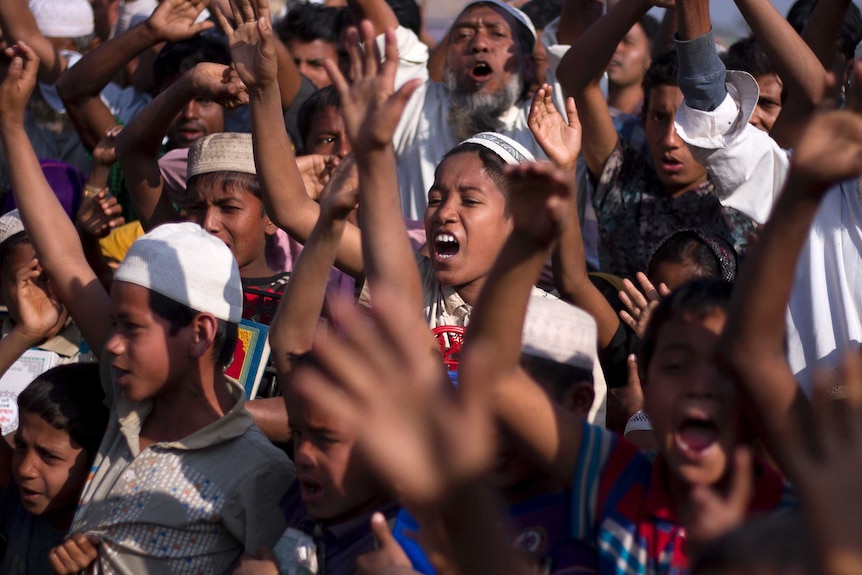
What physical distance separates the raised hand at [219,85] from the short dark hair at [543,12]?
358 cm

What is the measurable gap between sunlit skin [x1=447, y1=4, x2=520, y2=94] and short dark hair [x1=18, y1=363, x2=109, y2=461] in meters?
2.67

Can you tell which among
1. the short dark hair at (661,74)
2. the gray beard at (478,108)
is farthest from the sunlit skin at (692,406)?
the gray beard at (478,108)

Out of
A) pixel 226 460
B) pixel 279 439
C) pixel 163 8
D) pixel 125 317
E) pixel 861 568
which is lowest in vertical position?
Result: pixel 279 439

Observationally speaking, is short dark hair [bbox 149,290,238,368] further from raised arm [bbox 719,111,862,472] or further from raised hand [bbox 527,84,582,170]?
raised arm [bbox 719,111,862,472]

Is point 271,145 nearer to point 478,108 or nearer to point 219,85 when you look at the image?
point 219,85

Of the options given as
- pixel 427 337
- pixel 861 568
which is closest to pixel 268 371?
pixel 427 337

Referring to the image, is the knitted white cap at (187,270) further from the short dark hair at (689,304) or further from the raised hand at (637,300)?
the short dark hair at (689,304)

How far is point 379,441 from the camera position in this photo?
6.17 feet

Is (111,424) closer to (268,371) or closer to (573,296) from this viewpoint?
(268,371)

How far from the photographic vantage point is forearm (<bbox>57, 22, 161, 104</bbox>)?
5352mm

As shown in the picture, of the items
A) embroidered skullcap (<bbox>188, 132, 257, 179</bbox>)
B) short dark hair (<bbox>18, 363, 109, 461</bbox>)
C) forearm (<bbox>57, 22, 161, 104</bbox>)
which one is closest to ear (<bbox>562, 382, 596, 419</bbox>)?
short dark hair (<bbox>18, 363, 109, 461</bbox>)

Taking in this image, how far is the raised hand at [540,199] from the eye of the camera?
238 cm

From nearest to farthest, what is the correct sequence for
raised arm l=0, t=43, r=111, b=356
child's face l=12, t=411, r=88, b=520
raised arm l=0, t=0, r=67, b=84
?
child's face l=12, t=411, r=88, b=520
raised arm l=0, t=43, r=111, b=356
raised arm l=0, t=0, r=67, b=84

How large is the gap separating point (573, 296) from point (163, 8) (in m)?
2.27
